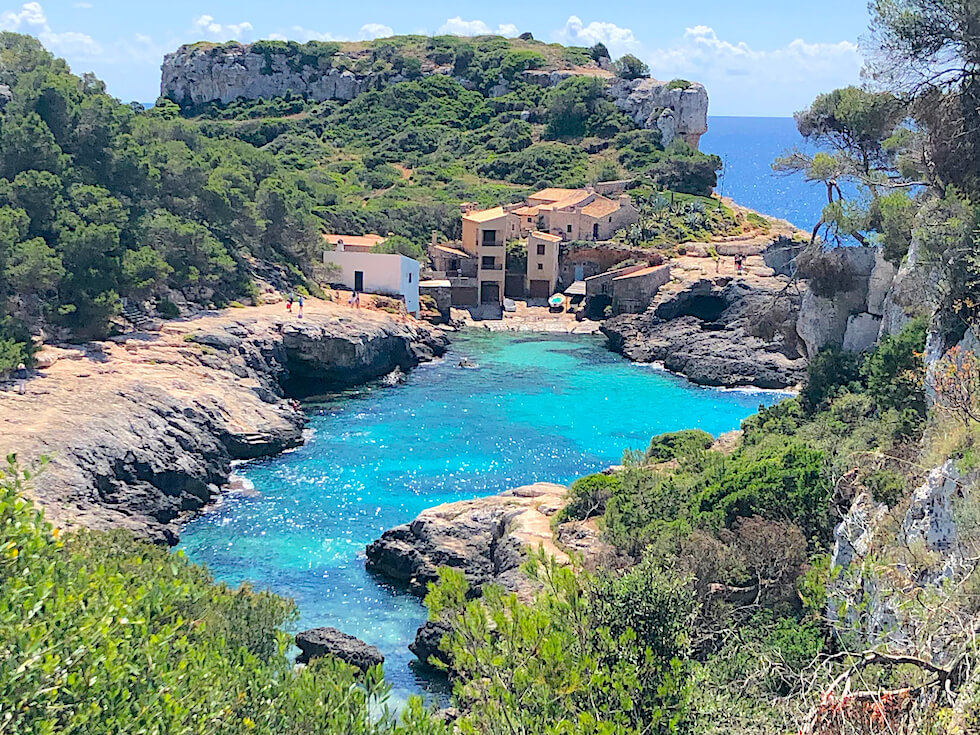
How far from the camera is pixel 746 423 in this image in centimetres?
2947

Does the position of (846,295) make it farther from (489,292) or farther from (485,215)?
(485,215)

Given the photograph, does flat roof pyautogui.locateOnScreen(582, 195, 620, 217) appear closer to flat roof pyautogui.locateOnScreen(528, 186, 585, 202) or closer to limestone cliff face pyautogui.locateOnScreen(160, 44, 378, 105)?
flat roof pyautogui.locateOnScreen(528, 186, 585, 202)

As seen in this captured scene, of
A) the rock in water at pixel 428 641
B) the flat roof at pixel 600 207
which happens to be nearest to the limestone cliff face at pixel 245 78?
the flat roof at pixel 600 207

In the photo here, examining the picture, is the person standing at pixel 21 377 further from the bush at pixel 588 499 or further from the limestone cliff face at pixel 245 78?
the limestone cliff face at pixel 245 78

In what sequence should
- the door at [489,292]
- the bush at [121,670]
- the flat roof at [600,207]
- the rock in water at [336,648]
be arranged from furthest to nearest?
1. the flat roof at [600,207]
2. the door at [489,292]
3. the rock in water at [336,648]
4. the bush at [121,670]

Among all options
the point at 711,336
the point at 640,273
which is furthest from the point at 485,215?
the point at 711,336

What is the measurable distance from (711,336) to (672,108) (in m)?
46.2

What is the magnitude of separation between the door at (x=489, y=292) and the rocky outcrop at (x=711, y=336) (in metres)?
8.55

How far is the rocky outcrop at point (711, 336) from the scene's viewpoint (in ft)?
164

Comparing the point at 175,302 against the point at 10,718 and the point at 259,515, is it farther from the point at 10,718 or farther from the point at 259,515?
the point at 10,718

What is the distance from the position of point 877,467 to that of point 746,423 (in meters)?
12.6

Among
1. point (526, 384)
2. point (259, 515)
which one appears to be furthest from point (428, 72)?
point (259, 515)

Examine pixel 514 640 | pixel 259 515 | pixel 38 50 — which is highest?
pixel 38 50

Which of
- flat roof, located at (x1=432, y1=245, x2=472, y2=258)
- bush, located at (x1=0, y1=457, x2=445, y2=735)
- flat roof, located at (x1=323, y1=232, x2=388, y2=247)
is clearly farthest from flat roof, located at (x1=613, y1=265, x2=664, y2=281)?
bush, located at (x1=0, y1=457, x2=445, y2=735)
